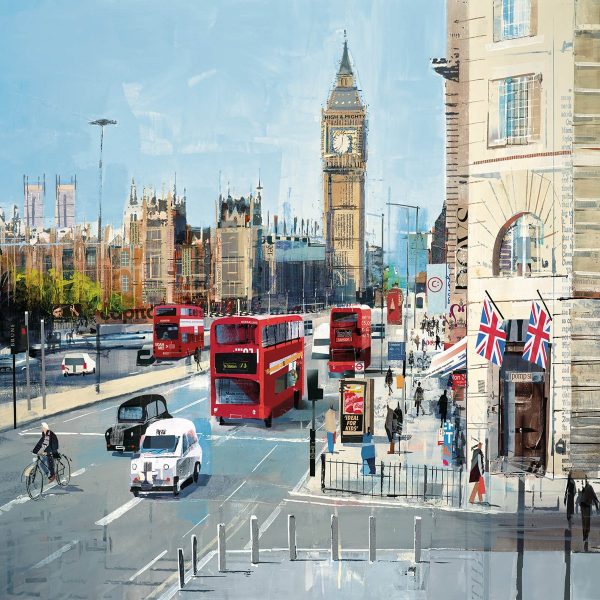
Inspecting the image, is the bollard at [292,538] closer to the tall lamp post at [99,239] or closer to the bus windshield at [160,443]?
the bus windshield at [160,443]

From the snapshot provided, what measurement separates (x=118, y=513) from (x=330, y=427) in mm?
3461

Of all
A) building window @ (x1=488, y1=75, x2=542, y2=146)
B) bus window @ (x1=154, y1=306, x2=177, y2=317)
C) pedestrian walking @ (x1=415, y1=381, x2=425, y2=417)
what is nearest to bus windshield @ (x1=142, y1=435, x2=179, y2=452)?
bus window @ (x1=154, y1=306, x2=177, y2=317)

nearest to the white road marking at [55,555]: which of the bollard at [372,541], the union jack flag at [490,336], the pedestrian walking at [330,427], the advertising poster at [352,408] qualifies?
the pedestrian walking at [330,427]

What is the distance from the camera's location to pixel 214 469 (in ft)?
45.0

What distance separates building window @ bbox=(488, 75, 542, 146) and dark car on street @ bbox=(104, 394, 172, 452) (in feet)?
21.5

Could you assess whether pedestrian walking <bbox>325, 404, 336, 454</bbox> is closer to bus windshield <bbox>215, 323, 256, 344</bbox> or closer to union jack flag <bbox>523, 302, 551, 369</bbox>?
bus windshield <bbox>215, 323, 256, 344</bbox>

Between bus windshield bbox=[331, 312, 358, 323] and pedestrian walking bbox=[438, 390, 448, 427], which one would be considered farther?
pedestrian walking bbox=[438, 390, 448, 427]

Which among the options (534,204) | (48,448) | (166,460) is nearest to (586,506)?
(534,204)

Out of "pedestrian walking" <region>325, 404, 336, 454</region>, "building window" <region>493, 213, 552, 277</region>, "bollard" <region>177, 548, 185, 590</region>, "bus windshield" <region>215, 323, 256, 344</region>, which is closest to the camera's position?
"bollard" <region>177, 548, 185, 590</region>

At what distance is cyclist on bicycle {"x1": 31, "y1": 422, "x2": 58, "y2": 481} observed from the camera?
13.6 metres

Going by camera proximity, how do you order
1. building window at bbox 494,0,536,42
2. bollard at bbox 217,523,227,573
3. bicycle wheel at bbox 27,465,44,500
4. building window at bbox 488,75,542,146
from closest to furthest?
bollard at bbox 217,523,227,573 < building window at bbox 494,0,536,42 < building window at bbox 488,75,542,146 < bicycle wheel at bbox 27,465,44,500

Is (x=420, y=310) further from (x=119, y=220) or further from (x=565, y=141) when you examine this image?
(x=119, y=220)

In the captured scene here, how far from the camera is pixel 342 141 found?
46.7 feet

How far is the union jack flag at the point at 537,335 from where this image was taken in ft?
43.1
